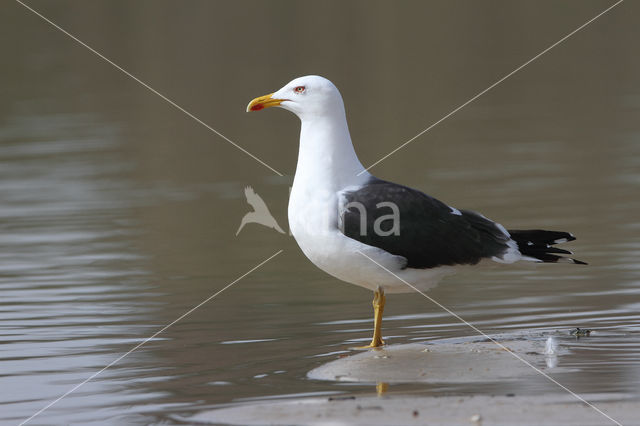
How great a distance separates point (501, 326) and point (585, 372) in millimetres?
1480

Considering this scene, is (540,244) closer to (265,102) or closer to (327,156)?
(327,156)

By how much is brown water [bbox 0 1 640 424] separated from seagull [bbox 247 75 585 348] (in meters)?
0.52

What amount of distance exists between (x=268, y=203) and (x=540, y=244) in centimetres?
688

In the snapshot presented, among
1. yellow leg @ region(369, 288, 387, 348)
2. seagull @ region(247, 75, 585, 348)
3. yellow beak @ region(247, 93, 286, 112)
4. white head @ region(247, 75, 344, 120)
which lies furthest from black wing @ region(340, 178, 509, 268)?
yellow beak @ region(247, 93, 286, 112)

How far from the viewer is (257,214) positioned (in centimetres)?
1465

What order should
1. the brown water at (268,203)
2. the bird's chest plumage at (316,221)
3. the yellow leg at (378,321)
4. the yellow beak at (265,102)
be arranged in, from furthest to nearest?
1. the yellow beak at (265,102)
2. the yellow leg at (378,321)
3. the bird's chest plumage at (316,221)
4. the brown water at (268,203)

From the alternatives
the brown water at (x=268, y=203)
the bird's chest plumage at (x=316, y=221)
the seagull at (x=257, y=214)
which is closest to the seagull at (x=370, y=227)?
the bird's chest plumage at (x=316, y=221)

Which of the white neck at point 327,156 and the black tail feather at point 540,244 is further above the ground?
the white neck at point 327,156

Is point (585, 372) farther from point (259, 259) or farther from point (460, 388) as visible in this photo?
point (259, 259)

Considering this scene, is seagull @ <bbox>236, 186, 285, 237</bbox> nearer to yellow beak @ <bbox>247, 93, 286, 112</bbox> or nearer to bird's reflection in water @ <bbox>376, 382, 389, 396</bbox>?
yellow beak @ <bbox>247, 93, 286, 112</bbox>

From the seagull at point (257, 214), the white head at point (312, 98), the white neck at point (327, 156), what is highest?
the seagull at point (257, 214)

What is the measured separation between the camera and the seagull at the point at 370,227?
758cm

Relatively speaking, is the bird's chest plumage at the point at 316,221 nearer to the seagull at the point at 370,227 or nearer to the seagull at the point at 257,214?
the seagull at the point at 370,227

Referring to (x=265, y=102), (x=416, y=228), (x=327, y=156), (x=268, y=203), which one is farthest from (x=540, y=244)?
(x=268, y=203)
